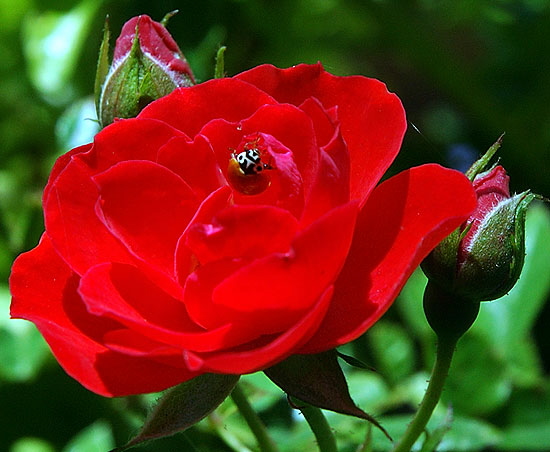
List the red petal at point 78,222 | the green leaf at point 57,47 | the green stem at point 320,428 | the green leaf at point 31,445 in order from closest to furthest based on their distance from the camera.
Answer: the red petal at point 78,222
the green stem at point 320,428
the green leaf at point 31,445
the green leaf at point 57,47

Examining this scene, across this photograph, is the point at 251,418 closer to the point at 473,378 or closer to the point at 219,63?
the point at 219,63

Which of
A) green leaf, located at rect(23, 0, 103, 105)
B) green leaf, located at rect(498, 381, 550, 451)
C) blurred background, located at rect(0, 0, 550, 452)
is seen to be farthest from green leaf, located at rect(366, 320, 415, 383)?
green leaf, located at rect(23, 0, 103, 105)

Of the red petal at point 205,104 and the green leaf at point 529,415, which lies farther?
the green leaf at point 529,415

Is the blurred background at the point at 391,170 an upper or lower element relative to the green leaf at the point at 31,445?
upper

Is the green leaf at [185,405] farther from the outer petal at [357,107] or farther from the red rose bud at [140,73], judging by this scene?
the red rose bud at [140,73]

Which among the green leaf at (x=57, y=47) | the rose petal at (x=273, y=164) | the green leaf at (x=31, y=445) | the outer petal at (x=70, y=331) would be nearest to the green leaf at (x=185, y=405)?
the outer petal at (x=70, y=331)

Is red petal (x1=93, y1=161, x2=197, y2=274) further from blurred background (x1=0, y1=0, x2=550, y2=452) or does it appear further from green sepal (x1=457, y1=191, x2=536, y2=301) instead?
blurred background (x1=0, y1=0, x2=550, y2=452)
